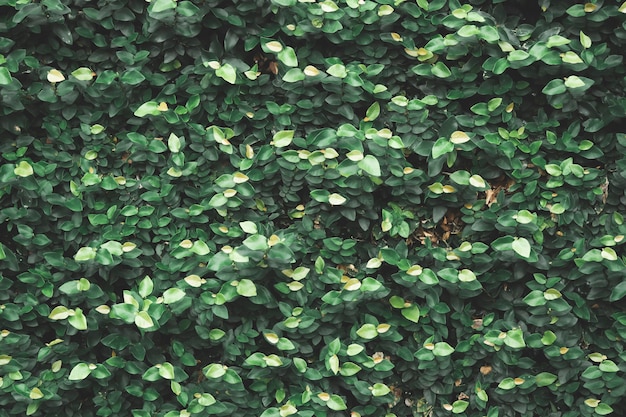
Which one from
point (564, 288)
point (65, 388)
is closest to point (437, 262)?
point (564, 288)

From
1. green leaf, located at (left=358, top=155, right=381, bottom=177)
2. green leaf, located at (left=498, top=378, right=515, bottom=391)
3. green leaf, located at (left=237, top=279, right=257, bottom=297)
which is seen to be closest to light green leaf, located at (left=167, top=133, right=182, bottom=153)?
green leaf, located at (left=237, top=279, right=257, bottom=297)

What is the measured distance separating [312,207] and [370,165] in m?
0.36

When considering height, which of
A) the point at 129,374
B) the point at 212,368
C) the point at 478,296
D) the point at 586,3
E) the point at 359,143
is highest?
the point at 586,3

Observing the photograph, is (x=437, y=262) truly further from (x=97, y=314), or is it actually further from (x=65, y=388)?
(x=65, y=388)

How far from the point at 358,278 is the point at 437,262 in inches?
13.6

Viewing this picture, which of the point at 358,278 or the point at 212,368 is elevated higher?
the point at 358,278

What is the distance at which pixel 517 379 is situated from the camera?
296 centimetres

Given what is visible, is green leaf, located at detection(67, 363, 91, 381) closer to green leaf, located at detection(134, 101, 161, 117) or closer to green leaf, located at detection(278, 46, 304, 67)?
green leaf, located at detection(134, 101, 161, 117)

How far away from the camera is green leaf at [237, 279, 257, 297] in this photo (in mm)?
2801

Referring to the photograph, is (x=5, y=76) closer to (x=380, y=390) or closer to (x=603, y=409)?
(x=380, y=390)

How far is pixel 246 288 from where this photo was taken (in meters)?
2.81

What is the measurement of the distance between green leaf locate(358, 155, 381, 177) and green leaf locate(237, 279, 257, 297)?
0.66m

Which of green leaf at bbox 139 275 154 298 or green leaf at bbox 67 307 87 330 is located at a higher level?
green leaf at bbox 139 275 154 298

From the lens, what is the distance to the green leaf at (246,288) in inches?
110
